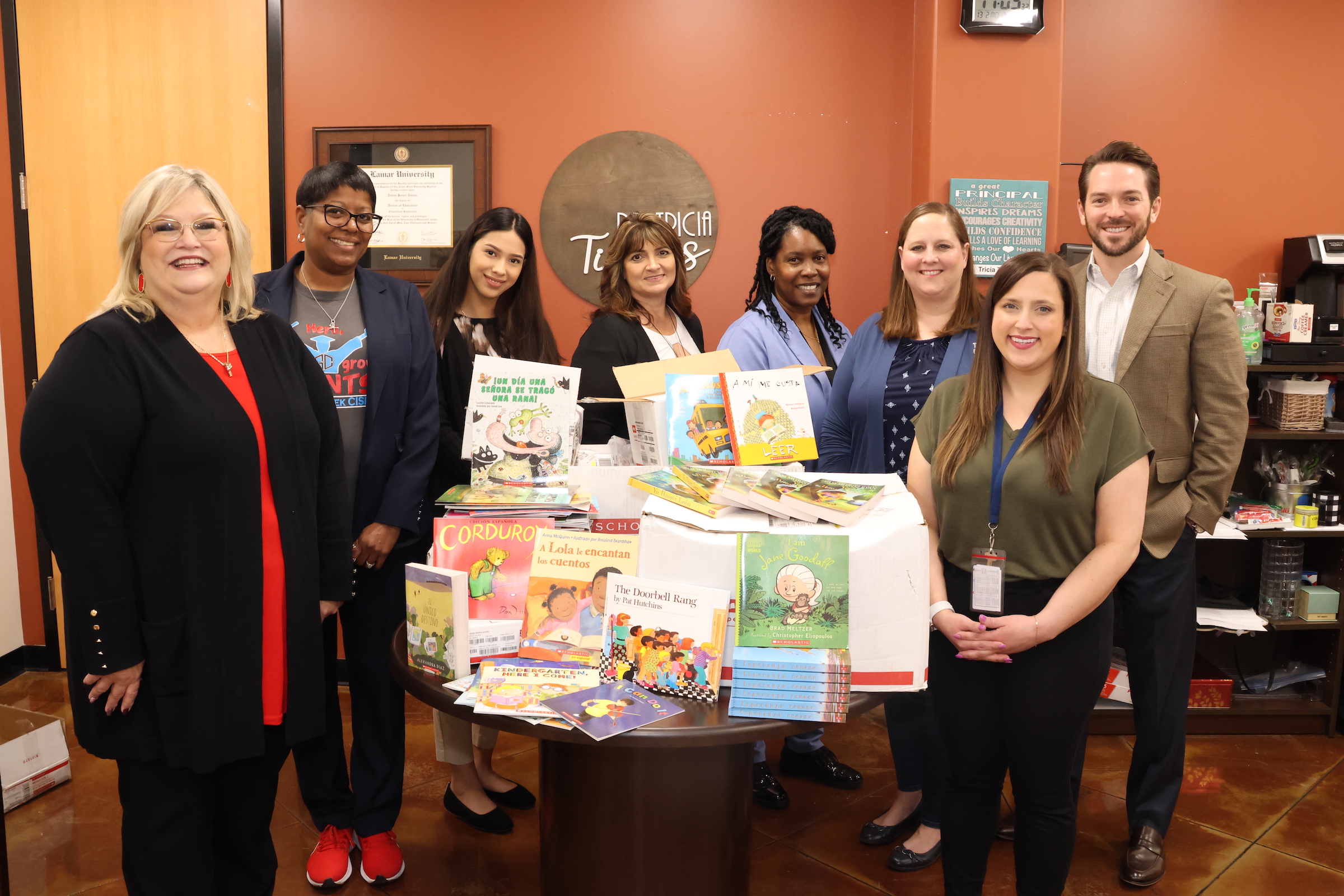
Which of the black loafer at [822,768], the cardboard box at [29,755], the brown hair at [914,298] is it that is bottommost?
the black loafer at [822,768]

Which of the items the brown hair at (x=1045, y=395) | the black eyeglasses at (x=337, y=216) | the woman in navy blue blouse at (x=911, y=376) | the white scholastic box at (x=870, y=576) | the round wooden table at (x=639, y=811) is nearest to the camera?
the white scholastic box at (x=870, y=576)

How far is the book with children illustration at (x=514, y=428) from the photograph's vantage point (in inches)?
82.4

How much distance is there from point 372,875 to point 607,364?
1.55m

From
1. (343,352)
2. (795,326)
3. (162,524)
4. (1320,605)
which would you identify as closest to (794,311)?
(795,326)

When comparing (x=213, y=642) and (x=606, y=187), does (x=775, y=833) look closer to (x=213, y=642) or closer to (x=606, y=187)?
(x=213, y=642)

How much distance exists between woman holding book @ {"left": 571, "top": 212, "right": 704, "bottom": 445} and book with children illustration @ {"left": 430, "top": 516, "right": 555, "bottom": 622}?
3.19ft

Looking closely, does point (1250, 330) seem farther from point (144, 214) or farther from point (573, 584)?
point (144, 214)

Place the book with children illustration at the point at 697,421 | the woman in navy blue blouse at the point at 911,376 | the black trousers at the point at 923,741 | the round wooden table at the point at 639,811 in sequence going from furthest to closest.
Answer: the black trousers at the point at 923,741
the woman in navy blue blouse at the point at 911,376
the book with children illustration at the point at 697,421
the round wooden table at the point at 639,811

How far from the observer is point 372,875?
2441 mm

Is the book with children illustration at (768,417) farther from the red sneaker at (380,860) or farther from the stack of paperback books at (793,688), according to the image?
the red sneaker at (380,860)

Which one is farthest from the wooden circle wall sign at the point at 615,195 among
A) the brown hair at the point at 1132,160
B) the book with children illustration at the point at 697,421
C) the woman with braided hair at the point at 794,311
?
the book with children illustration at the point at 697,421

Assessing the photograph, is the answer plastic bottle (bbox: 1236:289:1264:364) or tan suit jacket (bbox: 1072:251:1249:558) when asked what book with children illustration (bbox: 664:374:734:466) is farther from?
plastic bottle (bbox: 1236:289:1264:364)

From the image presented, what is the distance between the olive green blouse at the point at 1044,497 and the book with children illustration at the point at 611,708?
77 centimetres

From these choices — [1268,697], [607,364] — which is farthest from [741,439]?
[1268,697]
